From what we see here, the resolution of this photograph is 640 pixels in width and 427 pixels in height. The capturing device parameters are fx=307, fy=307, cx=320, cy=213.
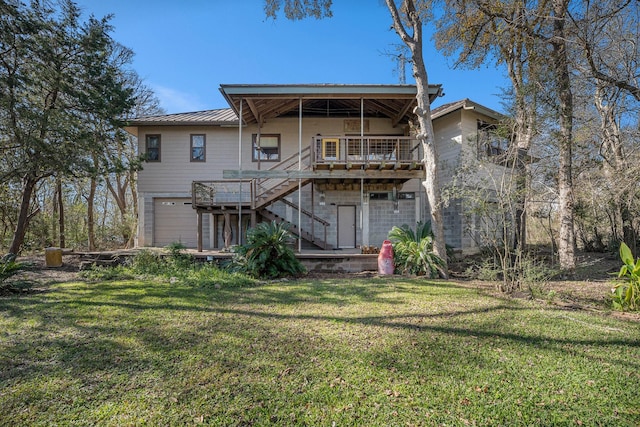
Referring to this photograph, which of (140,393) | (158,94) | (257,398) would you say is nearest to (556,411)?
(257,398)

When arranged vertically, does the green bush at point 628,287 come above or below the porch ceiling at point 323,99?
below

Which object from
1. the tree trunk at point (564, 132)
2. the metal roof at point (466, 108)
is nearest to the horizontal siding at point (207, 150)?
the metal roof at point (466, 108)

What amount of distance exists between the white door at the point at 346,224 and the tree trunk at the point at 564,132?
749cm

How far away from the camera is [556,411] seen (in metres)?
2.52

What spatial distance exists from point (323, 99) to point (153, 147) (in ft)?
26.3

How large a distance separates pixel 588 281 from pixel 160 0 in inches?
544

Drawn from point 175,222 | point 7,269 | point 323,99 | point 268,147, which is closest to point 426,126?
point 323,99

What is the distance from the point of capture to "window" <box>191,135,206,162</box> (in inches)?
550

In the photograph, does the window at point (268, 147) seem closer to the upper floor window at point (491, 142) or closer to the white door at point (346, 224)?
the white door at point (346, 224)

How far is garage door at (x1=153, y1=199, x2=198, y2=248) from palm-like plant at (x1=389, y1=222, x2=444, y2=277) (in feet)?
30.2

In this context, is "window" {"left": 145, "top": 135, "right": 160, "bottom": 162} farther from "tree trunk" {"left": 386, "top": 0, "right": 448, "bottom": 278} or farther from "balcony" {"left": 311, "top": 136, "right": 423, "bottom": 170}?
"tree trunk" {"left": 386, "top": 0, "right": 448, "bottom": 278}

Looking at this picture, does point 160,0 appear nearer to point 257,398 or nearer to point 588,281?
point 257,398

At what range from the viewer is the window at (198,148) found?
13961mm

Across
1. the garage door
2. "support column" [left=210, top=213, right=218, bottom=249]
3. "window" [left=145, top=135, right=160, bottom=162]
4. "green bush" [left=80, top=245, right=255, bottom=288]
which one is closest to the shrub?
"green bush" [left=80, top=245, right=255, bottom=288]
